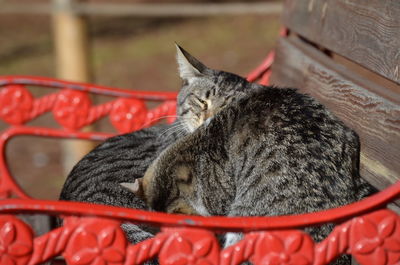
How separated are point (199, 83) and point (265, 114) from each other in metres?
0.49

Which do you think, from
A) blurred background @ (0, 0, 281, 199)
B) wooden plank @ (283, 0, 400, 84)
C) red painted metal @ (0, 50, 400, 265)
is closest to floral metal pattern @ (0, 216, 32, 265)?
red painted metal @ (0, 50, 400, 265)

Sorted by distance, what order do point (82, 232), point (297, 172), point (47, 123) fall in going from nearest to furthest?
point (82, 232)
point (297, 172)
point (47, 123)

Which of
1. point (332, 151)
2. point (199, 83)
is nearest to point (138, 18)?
point (199, 83)

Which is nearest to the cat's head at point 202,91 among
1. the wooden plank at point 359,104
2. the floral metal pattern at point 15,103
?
the wooden plank at point 359,104

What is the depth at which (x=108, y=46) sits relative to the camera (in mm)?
9305

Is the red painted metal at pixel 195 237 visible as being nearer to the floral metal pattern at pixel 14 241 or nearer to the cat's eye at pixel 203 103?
the floral metal pattern at pixel 14 241

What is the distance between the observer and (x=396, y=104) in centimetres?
202

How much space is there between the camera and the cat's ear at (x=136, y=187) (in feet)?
7.00

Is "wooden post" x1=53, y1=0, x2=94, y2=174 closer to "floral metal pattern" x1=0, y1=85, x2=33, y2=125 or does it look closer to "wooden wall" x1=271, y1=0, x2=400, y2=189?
"floral metal pattern" x1=0, y1=85, x2=33, y2=125

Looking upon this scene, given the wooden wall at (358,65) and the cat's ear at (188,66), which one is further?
the cat's ear at (188,66)

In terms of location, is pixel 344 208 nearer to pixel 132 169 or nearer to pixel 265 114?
pixel 265 114

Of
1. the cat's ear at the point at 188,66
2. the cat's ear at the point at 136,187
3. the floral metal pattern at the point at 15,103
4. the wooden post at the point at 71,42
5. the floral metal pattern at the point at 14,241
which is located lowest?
the wooden post at the point at 71,42

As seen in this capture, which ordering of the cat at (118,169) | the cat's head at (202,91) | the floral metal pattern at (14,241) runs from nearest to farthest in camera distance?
the floral metal pattern at (14,241) → the cat at (118,169) → the cat's head at (202,91)

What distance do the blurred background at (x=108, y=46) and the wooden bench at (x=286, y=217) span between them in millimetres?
1596
